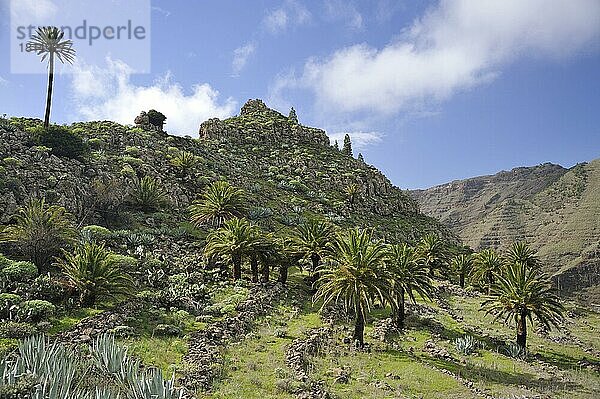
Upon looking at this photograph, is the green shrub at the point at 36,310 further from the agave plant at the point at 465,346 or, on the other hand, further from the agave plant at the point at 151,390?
the agave plant at the point at 465,346

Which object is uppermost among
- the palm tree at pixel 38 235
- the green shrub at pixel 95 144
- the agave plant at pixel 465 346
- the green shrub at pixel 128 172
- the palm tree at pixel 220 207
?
the green shrub at pixel 95 144

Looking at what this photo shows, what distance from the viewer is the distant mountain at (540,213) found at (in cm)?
8381

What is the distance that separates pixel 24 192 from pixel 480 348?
101 ft

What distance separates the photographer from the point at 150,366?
15.0 metres

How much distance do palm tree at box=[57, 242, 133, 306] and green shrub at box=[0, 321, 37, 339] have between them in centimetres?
385

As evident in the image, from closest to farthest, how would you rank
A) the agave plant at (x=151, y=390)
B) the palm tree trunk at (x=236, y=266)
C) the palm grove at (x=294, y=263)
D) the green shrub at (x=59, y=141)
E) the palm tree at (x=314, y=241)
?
the agave plant at (x=151, y=390) → the palm grove at (x=294, y=263) → the palm tree trunk at (x=236, y=266) → the palm tree at (x=314, y=241) → the green shrub at (x=59, y=141)

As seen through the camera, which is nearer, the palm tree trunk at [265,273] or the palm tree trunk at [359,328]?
the palm tree trunk at [359,328]

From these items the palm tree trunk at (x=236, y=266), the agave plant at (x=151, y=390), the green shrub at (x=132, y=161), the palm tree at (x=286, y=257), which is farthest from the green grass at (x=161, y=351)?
the green shrub at (x=132, y=161)

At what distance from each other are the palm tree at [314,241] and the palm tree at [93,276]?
12763 mm

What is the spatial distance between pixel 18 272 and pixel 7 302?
3055 millimetres

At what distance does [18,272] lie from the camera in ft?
66.4

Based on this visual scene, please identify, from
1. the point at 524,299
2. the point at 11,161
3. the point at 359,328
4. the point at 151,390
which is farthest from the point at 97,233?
the point at 524,299

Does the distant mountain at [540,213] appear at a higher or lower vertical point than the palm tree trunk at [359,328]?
higher

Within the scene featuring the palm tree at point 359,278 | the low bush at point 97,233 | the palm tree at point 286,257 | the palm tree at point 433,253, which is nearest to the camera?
the palm tree at point 359,278
